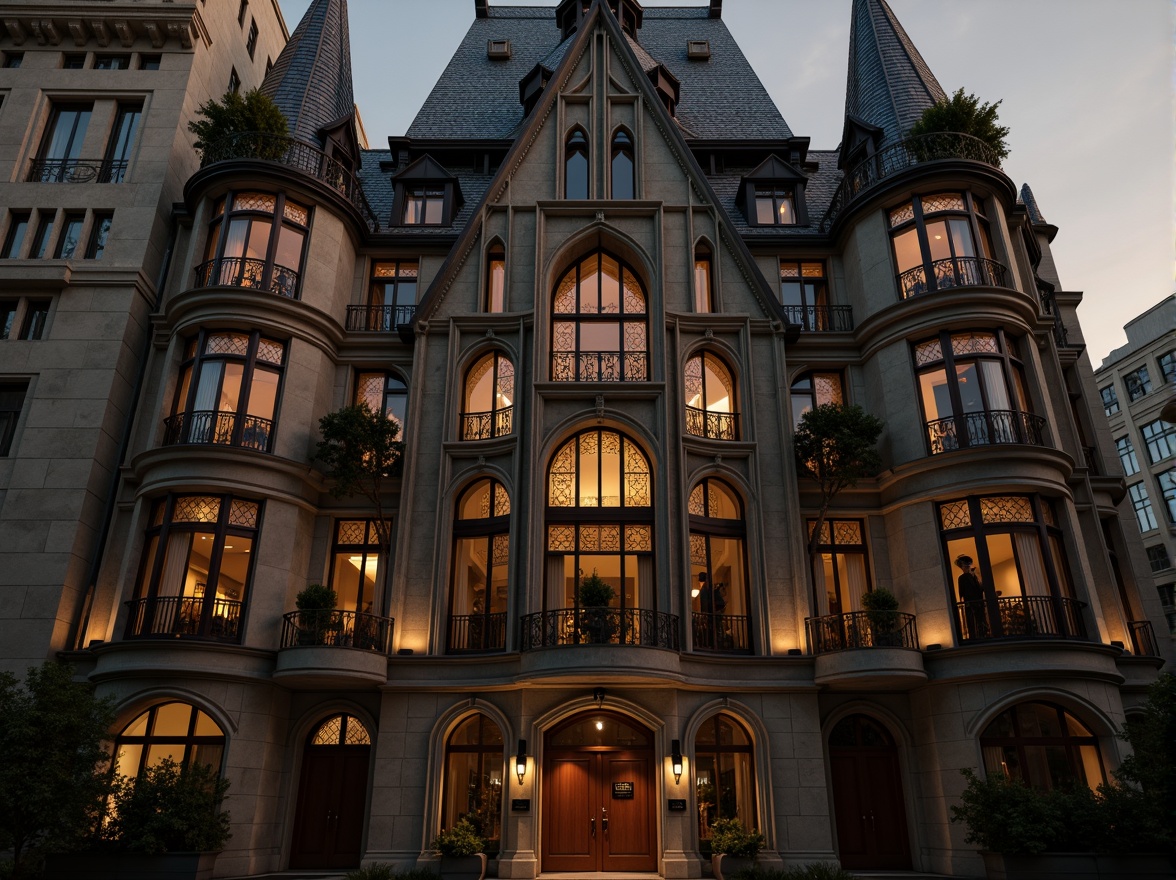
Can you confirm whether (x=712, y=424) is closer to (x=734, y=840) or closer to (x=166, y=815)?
(x=734, y=840)

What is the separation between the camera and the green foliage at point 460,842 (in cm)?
1878

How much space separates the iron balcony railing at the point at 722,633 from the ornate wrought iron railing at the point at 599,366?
23.5 ft

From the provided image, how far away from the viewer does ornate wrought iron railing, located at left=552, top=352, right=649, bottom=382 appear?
24.2 metres

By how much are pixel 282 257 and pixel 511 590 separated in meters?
12.3

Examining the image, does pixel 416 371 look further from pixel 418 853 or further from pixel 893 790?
pixel 893 790

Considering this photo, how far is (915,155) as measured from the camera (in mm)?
25141

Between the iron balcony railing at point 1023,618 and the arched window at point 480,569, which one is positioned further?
the arched window at point 480,569

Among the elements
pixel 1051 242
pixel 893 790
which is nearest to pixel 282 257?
pixel 893 790

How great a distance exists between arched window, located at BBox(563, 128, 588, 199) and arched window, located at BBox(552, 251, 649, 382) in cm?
230

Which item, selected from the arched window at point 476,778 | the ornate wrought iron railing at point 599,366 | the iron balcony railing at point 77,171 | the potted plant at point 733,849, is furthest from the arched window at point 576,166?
the potted plant at point 733,849

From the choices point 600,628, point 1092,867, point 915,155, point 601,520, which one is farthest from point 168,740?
point 915,155

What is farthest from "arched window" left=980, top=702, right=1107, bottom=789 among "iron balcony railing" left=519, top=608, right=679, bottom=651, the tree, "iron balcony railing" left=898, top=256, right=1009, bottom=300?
"iron balcony railing" left=898, top=256, right=1009, bottom=300

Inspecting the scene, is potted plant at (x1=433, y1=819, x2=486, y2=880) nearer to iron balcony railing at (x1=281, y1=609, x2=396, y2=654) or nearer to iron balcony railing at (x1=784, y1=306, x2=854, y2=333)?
iron balcony railing at (x1=281, y1=609, x2=396, y2=654)

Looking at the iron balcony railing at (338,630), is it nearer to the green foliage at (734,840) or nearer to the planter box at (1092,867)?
the green foliage at (734,840)
